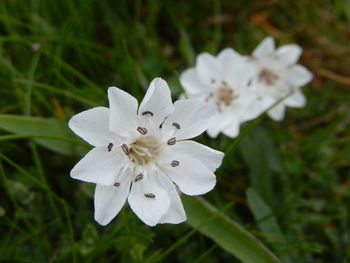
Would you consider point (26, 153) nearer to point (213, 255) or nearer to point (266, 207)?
point (213, 255)

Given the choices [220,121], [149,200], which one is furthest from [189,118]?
[220,121]

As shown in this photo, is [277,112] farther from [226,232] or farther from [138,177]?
[138,177]

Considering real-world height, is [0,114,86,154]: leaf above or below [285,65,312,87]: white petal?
above

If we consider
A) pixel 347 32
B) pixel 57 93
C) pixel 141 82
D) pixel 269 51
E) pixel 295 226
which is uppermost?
pixel 57 93

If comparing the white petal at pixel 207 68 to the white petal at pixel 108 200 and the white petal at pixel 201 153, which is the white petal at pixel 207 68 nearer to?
the white petal at pixel 201 153

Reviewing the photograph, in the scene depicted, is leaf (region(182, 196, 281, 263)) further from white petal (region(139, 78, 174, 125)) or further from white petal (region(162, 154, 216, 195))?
white petal (region(139, 78, 174, 125))

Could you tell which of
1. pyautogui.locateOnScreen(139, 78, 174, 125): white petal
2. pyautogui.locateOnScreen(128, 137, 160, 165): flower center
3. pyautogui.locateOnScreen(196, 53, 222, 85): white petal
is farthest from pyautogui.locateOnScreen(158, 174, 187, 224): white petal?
pyautogui.locateOnScreen(196, 53, 222, 85): white petal

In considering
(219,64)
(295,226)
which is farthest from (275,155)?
(219,64)
